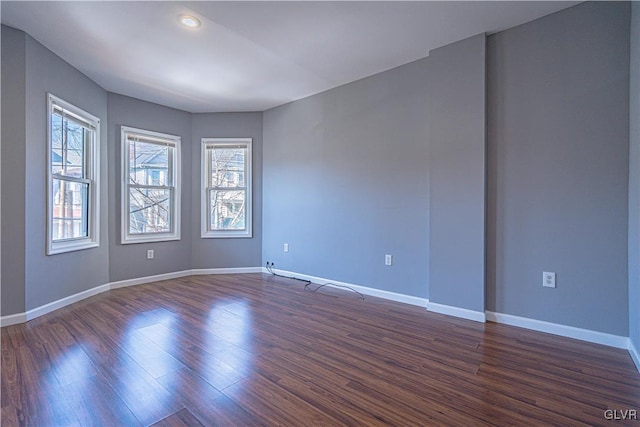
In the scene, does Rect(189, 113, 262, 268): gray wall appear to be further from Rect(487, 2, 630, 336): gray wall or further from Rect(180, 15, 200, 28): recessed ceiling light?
Rect(487, 2, 630, 336): gray wall

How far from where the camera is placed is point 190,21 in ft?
8.10

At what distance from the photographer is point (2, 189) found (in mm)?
2559

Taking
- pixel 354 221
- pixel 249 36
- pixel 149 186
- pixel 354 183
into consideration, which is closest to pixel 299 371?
pixel 354 221

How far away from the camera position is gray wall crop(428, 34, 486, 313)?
271 cm

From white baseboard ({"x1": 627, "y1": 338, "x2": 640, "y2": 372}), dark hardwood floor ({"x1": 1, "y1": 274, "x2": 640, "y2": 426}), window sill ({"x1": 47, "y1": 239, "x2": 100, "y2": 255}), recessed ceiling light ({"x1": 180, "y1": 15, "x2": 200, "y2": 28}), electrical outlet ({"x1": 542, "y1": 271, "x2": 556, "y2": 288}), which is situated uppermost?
recessed ceiling light ({"x1": 180, "y1": 15, "x2": 200, "y2": 28})

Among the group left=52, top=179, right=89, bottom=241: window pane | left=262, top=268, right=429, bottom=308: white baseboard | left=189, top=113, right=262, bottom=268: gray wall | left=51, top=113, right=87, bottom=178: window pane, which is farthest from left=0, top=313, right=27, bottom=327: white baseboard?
left=262, top=268, right=429, bottom=308: white baseboard

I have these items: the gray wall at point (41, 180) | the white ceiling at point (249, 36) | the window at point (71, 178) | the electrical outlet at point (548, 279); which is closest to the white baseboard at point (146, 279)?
the gray wall at point (41, 180)

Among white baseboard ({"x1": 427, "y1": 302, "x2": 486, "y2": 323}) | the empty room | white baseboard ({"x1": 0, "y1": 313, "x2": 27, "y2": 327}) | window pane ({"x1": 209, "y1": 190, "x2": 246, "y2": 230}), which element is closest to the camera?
the empty room

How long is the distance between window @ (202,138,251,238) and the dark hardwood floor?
6.55ft

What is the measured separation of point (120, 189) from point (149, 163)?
565 millimetres

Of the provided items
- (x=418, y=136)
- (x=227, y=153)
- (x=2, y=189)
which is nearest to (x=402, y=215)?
(x=418, y=136)

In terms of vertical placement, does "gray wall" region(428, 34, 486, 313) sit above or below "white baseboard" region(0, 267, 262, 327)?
above

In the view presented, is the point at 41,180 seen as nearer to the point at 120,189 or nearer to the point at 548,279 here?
the point at 120,189

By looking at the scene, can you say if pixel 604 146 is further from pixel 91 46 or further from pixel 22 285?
pixel 22 285
